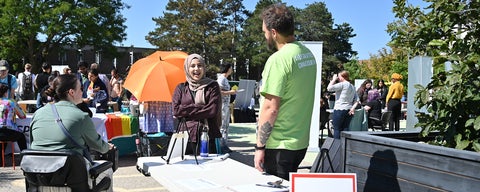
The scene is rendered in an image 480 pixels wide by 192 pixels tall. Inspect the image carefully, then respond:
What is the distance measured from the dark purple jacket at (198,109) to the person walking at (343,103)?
358 centimetres

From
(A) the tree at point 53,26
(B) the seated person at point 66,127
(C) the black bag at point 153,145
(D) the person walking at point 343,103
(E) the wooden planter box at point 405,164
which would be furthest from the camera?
(A) the tree at point 53,26

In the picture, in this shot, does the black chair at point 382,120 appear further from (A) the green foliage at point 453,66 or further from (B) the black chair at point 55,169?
(B) the black chair at point 55,169

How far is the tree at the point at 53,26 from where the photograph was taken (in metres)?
33.9

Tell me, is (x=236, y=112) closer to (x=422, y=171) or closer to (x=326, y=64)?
(x=422, y=171)

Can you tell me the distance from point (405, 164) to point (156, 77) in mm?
4815

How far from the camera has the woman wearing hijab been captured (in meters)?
5.00

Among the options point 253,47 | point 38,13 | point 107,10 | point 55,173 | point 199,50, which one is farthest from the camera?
point 253,47

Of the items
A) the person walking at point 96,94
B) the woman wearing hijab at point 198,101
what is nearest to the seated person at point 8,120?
the person walking at point 96,94

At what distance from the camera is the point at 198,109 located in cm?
500

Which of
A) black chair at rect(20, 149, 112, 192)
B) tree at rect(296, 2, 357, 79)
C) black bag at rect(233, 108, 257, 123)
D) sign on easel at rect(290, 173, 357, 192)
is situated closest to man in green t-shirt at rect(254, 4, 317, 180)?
sign on easel at rect(290, 173, 357, 192)

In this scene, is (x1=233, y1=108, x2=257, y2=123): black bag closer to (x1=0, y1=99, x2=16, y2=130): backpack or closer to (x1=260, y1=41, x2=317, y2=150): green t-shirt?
(x1=0, y1=99, x2=16, y2=130): backpack

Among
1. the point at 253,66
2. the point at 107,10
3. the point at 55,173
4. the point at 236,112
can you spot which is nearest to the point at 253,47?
the point at 253,66

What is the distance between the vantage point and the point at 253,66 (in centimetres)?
5334

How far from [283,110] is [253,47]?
49.6m
